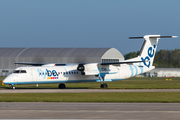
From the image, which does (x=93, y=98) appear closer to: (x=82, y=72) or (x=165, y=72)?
(x=82, y=72)

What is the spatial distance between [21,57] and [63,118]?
261ft

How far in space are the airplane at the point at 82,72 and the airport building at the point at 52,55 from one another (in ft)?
141

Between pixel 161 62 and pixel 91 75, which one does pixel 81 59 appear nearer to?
pixel 161 62

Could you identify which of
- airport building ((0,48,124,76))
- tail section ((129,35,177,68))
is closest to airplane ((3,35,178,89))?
tail section ((129,35,177,68))

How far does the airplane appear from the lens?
3728 centimetres

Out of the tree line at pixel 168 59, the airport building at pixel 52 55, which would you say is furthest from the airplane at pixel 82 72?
the tree line at pixel 168 59

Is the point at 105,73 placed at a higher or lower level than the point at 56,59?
lower

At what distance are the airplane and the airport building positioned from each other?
43.1 m

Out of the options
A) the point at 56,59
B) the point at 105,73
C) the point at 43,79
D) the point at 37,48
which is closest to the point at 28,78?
the point at 43,79

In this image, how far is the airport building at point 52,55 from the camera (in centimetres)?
8875

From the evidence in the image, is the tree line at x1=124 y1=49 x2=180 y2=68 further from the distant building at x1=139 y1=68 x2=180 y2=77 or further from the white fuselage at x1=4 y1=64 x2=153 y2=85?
the white fuselage at x1=4 y1=64 x2=153 y2=85

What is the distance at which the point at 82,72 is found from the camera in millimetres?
40719

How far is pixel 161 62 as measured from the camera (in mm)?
103562

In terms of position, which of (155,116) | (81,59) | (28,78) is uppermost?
(81,59)
